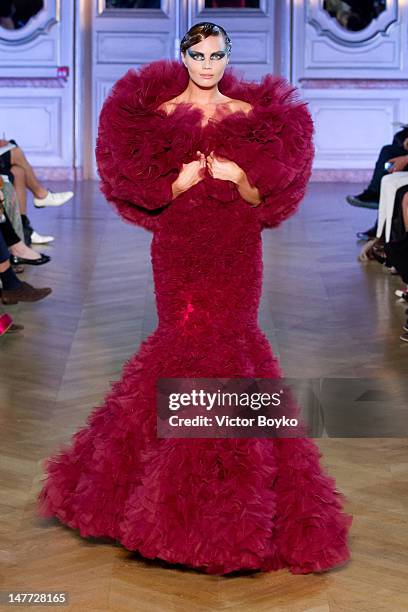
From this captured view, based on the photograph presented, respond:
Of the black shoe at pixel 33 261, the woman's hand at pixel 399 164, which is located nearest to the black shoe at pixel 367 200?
the woman's hand at pixel 399 164

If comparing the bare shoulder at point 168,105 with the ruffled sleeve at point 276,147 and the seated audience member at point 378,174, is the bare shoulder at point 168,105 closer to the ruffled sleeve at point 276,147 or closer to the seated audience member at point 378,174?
the ruffled sleeve at point 276,147

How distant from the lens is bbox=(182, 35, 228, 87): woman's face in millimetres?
2951

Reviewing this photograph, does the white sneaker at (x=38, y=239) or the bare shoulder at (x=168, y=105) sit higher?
the bare shoulder at (x=168, y=105)

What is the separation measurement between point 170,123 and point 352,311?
3.14 meters

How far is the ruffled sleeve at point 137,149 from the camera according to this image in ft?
9.69

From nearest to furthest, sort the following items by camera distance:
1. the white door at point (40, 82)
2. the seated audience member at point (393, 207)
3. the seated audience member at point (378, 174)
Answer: the seated audience member at point (393, 207)
the seated audience member at point (378, 174)
the white door at point (40, 82)

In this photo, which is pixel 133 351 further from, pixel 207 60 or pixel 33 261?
pixel 207 60

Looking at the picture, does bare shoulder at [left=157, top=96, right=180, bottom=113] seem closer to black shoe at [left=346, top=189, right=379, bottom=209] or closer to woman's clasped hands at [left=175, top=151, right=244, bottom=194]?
woman's clasped hands at [left=175, top=151, right=244, bottom=194]

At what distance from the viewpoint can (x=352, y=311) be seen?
19.5 feet

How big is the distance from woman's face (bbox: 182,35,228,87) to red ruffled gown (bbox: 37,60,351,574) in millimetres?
93

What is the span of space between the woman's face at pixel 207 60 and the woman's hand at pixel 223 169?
7.2 inches

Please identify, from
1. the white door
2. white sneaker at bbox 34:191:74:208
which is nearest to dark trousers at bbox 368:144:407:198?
white sneaker at bbox 34:191:74:208

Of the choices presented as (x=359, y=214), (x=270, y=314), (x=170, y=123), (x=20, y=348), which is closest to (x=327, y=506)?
(x=170, y=123)

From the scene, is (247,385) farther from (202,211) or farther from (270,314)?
(270,314)
